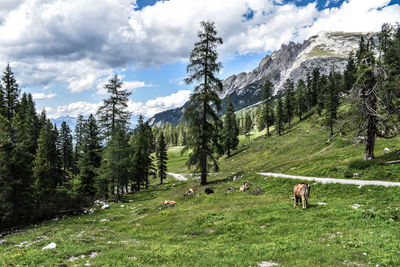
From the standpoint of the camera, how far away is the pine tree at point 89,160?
3969 cm

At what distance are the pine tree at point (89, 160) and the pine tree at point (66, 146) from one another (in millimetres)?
38158

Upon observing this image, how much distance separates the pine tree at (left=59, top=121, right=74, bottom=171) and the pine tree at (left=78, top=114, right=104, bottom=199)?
38.2m

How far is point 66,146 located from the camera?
75.6 m

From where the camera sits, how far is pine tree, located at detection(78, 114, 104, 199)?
39688 mm

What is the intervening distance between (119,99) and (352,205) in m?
33.2

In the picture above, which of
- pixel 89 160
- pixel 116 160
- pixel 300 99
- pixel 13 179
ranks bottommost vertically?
pixel 13 179

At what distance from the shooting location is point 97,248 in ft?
36.6

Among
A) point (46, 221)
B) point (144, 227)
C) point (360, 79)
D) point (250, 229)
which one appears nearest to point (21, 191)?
point (46, 221)

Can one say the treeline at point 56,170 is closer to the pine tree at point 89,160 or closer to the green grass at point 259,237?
the pine tree at point 89,160

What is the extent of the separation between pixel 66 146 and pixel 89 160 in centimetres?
4260

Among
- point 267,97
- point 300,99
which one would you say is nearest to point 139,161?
point 267,97

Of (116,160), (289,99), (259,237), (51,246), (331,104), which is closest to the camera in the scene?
(51,246)

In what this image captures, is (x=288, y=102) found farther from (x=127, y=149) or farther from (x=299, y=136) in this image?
(x=127, y=149)

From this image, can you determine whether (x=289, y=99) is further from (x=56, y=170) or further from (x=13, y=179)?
(x=13, y=179)
